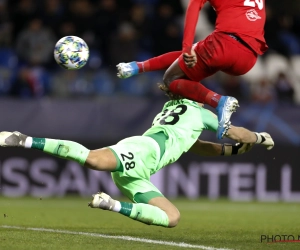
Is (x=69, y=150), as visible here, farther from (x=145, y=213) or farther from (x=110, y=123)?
(x=110, y=123)

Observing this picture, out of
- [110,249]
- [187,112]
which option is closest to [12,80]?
[187,112]

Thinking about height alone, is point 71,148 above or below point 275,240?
above

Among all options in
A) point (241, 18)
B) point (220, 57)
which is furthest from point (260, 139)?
point (241, 18)

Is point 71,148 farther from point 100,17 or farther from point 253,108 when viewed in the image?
point 100,17

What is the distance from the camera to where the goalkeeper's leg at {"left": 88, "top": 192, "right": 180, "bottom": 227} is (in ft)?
22.0

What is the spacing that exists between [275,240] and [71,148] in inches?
83.7

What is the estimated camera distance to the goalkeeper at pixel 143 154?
23.0 ft

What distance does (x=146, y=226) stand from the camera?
9.03 meters

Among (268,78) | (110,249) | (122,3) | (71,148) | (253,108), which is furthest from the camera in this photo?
(122,3)

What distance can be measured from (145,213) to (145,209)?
4cm

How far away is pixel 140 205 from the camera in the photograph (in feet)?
23.1

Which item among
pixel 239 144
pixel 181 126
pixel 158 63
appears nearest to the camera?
pixel 181 126

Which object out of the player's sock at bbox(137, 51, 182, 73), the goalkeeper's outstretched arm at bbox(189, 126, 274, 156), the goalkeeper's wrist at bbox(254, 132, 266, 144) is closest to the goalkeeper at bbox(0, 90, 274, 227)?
the goalkeeper's outstretched arm at bbox(189, 126, 274, 156)

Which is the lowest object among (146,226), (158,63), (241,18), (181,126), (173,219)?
(146,226)
